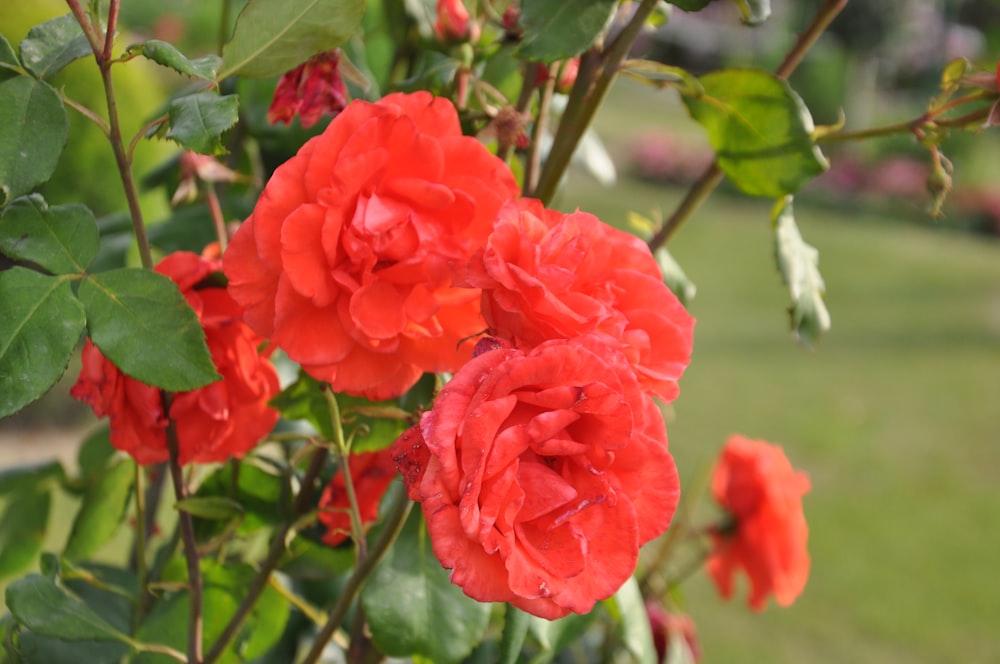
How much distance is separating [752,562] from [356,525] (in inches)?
18.6

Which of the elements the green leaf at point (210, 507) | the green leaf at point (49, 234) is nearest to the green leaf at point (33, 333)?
the green leaf at point (49, 234)

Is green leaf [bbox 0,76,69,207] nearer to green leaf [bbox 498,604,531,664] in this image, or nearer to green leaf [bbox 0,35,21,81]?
green leaf [bbox 0,35,21,81]

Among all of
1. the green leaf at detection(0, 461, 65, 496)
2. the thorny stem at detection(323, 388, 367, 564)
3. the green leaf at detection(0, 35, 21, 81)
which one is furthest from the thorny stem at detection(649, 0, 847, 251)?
the green leaf at detection(0, 461, 65, 496)

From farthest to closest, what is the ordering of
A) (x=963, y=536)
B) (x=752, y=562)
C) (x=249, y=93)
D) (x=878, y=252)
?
(x=878, y=252)
(x=963, y=536)
(x=752, y=562)
(x=249, y=93)

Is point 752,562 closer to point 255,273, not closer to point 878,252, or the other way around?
point 255,273

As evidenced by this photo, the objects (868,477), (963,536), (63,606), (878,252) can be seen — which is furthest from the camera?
(878,252)

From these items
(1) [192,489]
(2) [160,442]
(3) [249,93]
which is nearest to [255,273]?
(2) [160,442]

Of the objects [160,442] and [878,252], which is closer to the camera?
[160,442]

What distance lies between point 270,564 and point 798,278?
0.98 feet

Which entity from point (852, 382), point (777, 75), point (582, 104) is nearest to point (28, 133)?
point (582, 104)

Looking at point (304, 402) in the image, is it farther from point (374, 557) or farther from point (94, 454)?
point (94, 454)

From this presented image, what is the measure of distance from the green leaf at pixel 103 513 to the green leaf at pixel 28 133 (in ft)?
0.86

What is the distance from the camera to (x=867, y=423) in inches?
130

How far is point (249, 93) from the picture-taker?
707mm
